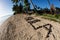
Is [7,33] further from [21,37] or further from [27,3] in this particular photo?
[27,3]

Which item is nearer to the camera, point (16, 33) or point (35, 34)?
point (35, 34)

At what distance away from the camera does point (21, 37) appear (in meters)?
26.6

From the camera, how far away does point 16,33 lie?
2825 centimetres

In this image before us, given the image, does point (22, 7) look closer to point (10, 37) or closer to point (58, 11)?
point (58, 11)

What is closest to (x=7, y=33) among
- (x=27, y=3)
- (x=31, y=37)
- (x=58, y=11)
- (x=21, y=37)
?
(x=21, y=37)

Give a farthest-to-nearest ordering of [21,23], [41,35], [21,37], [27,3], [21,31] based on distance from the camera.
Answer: [27,3] → [21,23] → [21,31] → [21,37] → [41,35]

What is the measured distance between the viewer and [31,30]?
27594 millimetres

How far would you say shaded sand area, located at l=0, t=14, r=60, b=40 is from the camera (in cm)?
2447

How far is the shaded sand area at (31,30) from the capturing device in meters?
24.5

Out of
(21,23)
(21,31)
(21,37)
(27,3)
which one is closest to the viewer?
(21,37)

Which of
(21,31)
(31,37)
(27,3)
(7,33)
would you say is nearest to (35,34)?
(31,37)

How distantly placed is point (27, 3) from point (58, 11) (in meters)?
7.53

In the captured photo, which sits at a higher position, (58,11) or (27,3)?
(27,3)

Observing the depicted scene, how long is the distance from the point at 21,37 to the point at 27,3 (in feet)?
49.6
